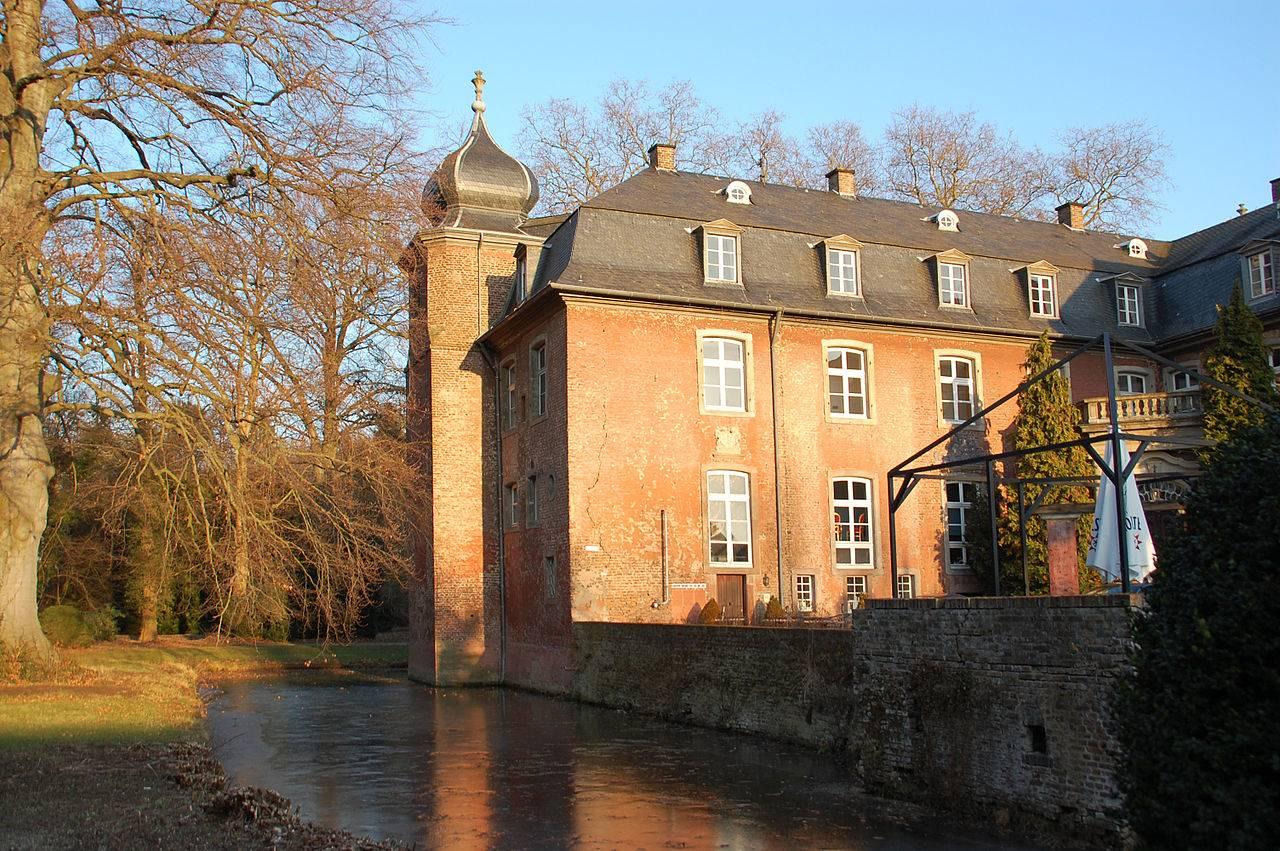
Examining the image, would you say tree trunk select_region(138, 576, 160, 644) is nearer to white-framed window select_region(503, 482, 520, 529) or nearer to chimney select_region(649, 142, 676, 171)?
white-framed window select_region(503, 482, 520, 529)

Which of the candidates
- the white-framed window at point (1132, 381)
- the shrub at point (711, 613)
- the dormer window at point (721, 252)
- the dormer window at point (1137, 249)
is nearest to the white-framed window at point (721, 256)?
the dormer window at point (721, 252)

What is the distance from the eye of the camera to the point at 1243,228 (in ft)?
93.9

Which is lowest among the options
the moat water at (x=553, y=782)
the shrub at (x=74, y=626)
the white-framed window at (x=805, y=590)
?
the moat water at (x=553, y=782)

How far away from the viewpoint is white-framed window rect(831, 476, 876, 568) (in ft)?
80.3

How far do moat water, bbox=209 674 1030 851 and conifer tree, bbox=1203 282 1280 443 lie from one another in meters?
12.4

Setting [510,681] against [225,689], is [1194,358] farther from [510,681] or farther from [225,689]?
[225,689]

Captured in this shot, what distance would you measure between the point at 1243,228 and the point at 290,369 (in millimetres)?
23649

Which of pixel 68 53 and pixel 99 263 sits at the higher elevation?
pixel 68 53

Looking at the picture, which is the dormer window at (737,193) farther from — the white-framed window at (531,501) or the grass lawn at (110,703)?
the grass lawn at (110,703)

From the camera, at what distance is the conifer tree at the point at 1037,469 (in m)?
23.8

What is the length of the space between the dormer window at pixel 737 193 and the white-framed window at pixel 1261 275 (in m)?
11.0

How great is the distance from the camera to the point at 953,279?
87.4 ft

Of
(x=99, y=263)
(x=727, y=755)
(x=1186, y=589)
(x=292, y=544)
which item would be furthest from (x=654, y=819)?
(x=99, y=263)

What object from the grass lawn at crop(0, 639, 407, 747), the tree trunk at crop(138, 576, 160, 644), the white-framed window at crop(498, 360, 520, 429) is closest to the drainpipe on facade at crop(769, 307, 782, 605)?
the white-framed window at crop(498, 360, 520, 429)
